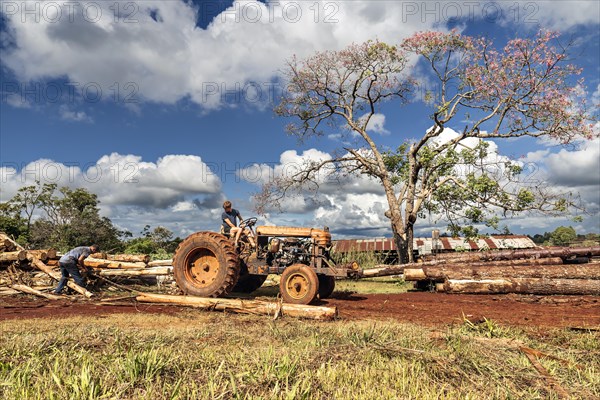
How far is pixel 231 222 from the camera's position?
984 centimetres

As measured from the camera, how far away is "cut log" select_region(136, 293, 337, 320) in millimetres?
7027

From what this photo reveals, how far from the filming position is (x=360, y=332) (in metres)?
5.56

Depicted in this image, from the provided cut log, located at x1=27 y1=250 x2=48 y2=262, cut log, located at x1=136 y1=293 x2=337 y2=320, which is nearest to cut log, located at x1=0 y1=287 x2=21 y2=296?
cut log, located at x1=27 y1=250 x2=48 y2=262

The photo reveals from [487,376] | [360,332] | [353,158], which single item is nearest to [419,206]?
[353,158]

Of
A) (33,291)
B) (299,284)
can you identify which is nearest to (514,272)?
(299,284)

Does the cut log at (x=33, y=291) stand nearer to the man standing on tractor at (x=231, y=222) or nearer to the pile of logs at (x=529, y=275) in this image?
the man standing on tractor at (x=231, y=222)

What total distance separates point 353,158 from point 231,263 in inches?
516

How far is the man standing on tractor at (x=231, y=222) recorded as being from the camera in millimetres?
9492

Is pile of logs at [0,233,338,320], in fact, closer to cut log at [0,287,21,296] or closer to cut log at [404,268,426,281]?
cut log at [0,287,21,296]

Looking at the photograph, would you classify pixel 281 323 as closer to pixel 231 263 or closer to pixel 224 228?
pixel 231 263

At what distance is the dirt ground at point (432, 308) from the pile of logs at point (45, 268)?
0.91 meters

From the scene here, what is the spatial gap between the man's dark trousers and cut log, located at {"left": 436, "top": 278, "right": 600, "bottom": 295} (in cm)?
1021

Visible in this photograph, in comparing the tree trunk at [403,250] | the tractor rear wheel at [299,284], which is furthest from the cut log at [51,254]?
the tree trunk at [403,250]

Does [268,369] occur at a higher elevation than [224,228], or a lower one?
lower
